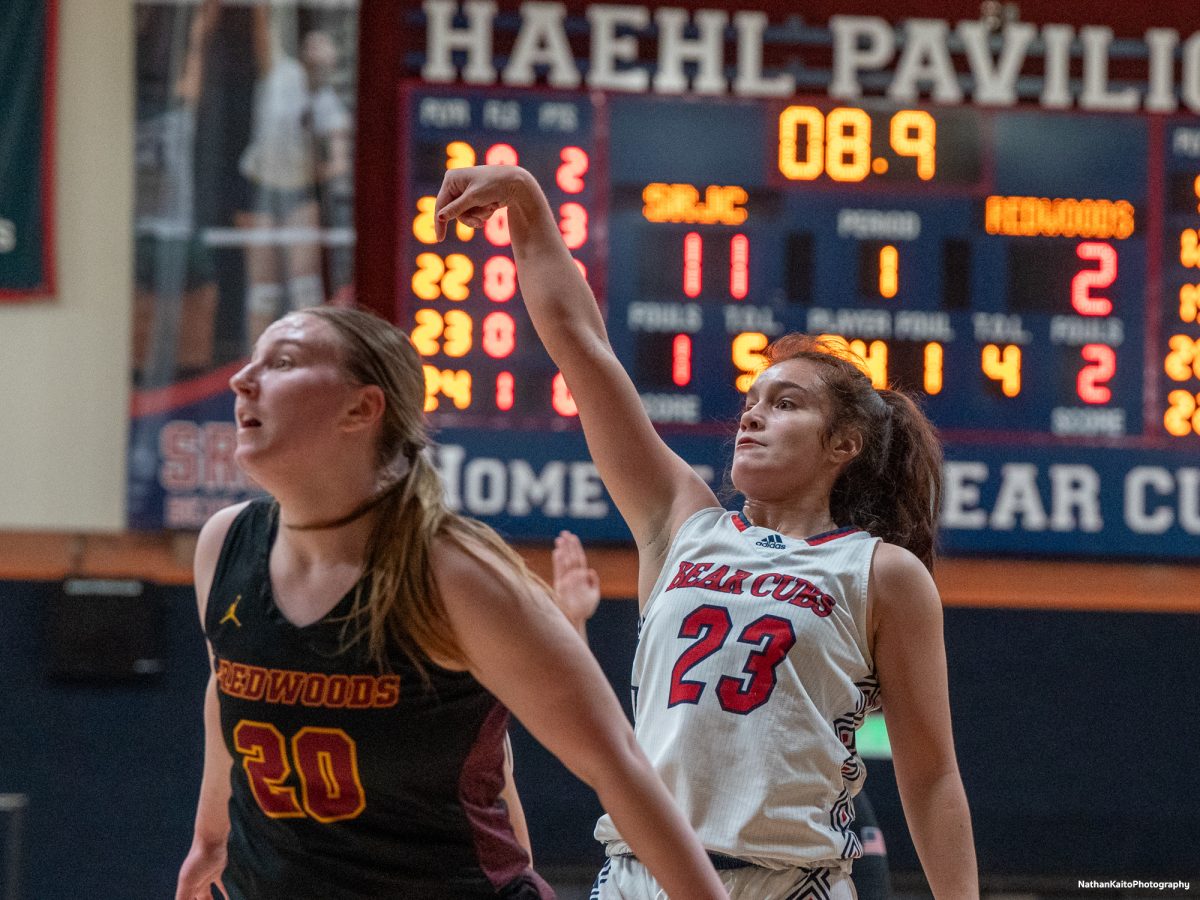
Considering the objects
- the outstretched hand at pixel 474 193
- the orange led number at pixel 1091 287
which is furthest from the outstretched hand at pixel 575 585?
the orange led number at pixel 1091 287

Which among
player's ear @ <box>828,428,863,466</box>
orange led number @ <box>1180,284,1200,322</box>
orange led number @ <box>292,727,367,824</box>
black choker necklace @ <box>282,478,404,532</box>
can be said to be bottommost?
orange led number @ <box>292,727,367,824</box>

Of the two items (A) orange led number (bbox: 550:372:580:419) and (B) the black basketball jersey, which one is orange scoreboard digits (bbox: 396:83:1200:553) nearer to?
(A) orange led number (bbox: 550:372:580:419)

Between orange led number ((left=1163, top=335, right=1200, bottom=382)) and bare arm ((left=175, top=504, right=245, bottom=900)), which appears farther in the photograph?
orange led number ((left=1163, top=335, right=1200, bottom=382))

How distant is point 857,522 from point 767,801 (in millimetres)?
515

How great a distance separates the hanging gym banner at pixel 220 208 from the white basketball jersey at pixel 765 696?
321 centimetres

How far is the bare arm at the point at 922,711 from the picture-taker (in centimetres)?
213

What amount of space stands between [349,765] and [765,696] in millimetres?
662

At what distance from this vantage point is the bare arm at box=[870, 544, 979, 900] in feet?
6.99

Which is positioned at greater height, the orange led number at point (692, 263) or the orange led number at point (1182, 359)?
the orange led number at point (692, 263)

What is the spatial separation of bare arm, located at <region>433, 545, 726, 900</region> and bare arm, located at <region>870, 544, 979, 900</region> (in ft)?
1.96

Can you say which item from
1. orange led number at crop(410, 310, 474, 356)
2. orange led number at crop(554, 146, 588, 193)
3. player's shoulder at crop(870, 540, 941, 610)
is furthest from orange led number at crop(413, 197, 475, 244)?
player's shoulder at crop(870, 540, 941, 610)

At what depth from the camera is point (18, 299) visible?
5.39 metres

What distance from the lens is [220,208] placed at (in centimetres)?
520

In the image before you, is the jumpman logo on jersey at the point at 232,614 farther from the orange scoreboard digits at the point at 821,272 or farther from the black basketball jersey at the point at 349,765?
the orange scoreboard digits at the point at 821,272
